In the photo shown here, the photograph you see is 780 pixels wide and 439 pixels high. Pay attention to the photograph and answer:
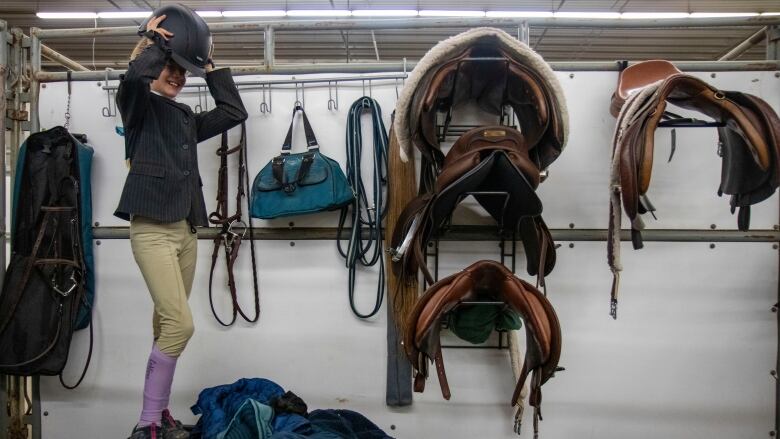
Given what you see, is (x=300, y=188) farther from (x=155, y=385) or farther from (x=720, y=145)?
(x=720, y=145)

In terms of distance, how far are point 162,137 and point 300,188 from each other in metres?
0.51

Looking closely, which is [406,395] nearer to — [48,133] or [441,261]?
[441,261]

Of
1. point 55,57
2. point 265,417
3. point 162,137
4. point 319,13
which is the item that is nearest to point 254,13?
point 319,13

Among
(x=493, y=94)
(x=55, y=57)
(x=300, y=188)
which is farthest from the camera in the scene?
(x=55, y=57)

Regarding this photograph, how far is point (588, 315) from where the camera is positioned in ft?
5.72

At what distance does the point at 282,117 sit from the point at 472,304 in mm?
1123

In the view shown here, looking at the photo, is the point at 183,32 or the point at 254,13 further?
the point at 254,13

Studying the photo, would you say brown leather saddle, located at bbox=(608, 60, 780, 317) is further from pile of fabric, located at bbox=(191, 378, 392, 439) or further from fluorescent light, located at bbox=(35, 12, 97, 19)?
fluorescent light, located at bbox=(35, 12, 97, 19)

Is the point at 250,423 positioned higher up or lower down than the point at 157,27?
lower down

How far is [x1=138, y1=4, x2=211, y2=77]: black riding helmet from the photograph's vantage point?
1.37 m

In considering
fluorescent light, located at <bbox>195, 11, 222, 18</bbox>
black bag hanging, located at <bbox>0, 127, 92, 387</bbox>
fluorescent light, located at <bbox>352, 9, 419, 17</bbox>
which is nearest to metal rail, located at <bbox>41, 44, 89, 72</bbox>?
black bag hanging, located at <bbox>0, 127, 92, 387</bbox>

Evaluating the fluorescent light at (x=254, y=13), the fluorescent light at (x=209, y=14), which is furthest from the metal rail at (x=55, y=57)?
the fluorescent light at (x=254, y=13)

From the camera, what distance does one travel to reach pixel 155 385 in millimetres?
1396

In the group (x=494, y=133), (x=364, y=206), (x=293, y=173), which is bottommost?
(x=364, y=206)
